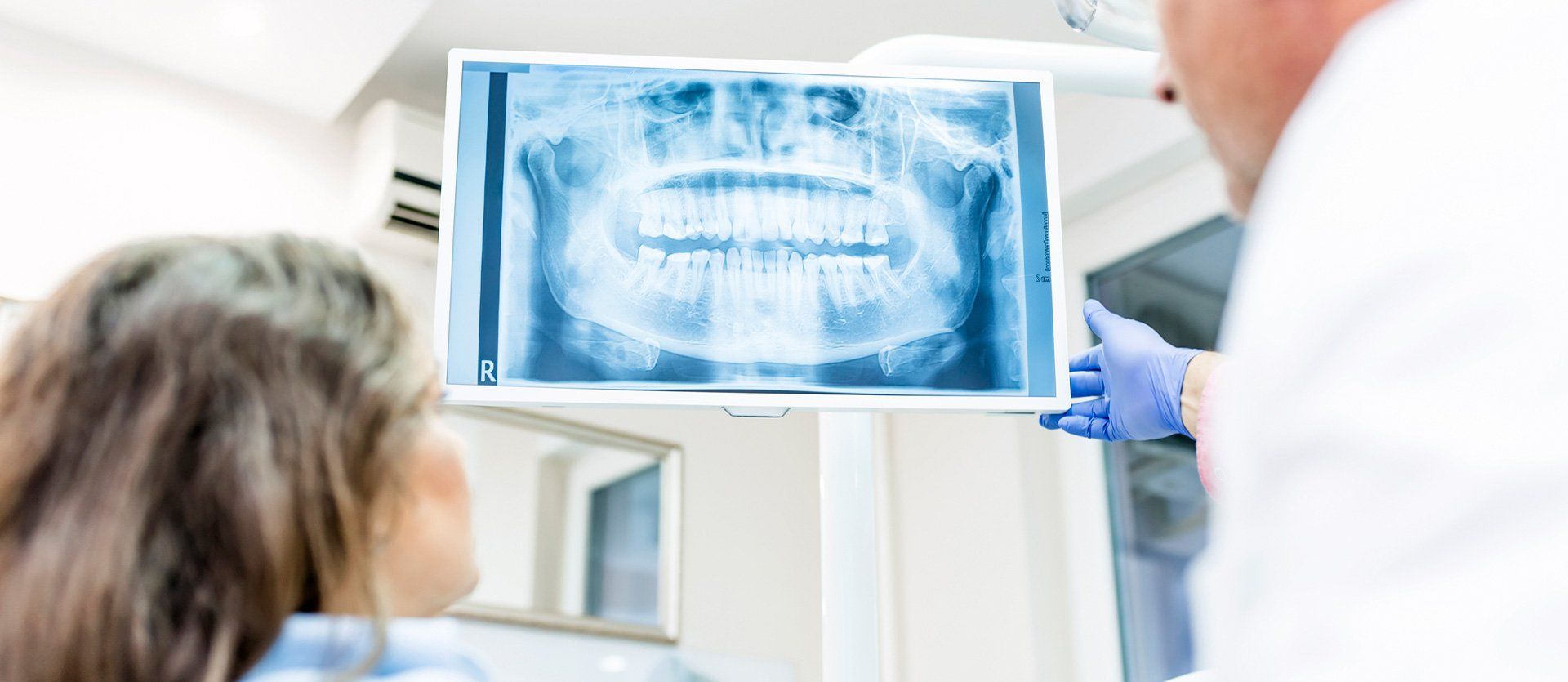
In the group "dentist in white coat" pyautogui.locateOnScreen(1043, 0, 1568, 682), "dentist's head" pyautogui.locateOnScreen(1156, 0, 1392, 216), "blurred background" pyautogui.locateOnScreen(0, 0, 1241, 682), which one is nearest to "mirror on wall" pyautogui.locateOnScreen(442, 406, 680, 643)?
"blurred background" pyautogui.locateOnScreen(0, 0, 1241, 682)

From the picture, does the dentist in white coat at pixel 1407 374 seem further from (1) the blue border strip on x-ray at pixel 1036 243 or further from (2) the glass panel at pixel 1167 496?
(2) the glass panel at pixel 1167 496

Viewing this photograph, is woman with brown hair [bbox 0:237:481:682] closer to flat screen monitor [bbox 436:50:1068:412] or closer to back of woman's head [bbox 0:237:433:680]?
back of woman's head [bbox 0:237:433:680]

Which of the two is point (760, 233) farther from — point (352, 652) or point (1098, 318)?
point (352, 652)

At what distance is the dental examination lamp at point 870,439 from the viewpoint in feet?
4.70

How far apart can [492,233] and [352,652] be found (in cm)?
77

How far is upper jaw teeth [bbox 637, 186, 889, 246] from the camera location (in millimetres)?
1406

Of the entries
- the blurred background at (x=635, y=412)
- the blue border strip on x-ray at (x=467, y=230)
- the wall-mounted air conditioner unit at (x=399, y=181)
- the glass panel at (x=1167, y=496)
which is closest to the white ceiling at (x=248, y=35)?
the blurred background at (x=635, y=412)

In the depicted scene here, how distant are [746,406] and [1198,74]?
0.73 meters

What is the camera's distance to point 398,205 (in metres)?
2.69

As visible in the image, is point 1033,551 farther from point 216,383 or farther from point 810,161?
point 216,383

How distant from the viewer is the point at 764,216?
142 cm

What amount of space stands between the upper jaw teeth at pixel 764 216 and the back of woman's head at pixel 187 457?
69 centimetres

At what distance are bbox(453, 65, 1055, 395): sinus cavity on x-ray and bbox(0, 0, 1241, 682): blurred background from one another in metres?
1.15

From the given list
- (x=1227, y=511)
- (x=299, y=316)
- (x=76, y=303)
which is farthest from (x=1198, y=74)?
(x=76, y=303)
